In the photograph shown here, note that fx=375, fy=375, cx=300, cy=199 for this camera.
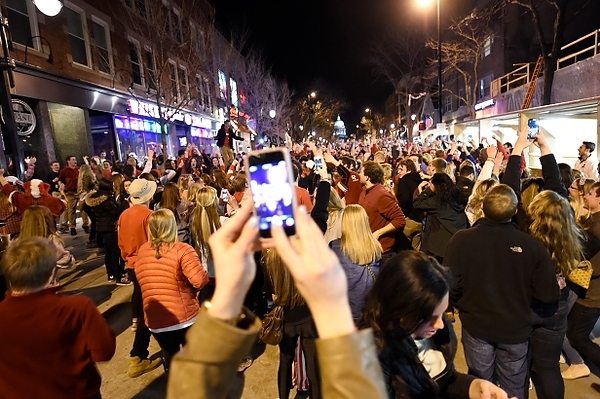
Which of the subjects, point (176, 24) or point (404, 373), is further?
point (176, 24)

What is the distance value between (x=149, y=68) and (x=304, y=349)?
20.6 meters

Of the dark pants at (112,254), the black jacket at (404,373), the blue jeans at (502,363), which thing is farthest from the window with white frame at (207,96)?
the black jacket at (404,373)

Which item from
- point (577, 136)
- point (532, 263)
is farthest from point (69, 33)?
point (577, 136)

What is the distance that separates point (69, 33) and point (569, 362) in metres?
17.7

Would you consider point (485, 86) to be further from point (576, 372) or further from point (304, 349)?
point (304, 349)

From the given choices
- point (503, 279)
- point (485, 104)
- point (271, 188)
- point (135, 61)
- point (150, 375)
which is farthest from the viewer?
point (485, 104)

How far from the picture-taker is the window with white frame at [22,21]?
11.7 meters

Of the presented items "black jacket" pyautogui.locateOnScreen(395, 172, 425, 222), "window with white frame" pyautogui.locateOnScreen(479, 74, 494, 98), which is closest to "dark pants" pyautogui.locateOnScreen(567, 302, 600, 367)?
"black jacket" pyautogui.locateOnScreen(395, 172, 425, 222)

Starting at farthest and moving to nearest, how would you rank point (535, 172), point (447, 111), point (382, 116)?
point (382, 116), point (447, 111), point (535, 172)

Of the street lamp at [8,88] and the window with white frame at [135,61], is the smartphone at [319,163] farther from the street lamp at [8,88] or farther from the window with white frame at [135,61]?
the window with white frame at [135,61]

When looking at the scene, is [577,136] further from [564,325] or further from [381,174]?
[564,325]

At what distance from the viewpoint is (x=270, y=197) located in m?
1.03

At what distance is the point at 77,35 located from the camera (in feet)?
49.0

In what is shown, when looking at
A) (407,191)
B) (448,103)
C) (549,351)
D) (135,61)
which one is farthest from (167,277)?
(448,103)
